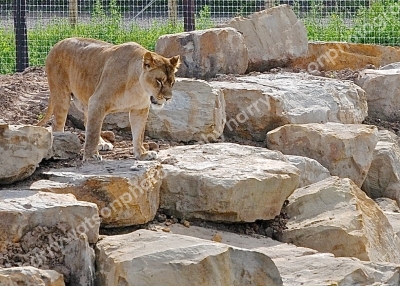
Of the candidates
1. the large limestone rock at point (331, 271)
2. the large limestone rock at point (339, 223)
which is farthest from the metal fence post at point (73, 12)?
the large limestone rock at point (331, 271)

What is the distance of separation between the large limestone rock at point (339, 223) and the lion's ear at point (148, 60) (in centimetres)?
154

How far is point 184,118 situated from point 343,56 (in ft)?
11.9

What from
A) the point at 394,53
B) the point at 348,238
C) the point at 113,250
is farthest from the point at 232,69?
the point at 113,250

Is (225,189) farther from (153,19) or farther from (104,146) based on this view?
(153,19)

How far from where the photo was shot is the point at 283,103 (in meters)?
8.69

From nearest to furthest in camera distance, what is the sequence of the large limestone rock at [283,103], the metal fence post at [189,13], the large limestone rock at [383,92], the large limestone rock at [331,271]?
the large limestone rock at [331,271] → the large limestone rock at [283,103] → the large limestone rock at [383,92] → the metal fence post at [189,13]

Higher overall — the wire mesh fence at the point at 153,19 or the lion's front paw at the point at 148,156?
the wire mesh fence at the point at 153,19

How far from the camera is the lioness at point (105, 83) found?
6.66m

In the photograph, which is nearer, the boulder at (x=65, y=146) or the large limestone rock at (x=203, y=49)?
the boulder at (x=65, y=146)

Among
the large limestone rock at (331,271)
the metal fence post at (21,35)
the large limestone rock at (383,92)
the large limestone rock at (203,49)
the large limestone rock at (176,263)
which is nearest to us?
the large limestone rock at (176,263)

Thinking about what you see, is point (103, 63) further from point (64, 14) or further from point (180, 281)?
point (64, 14)

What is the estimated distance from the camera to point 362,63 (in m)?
11.2

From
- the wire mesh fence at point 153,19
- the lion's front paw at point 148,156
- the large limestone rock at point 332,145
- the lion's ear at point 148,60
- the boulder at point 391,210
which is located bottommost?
the boulder at point 391,210

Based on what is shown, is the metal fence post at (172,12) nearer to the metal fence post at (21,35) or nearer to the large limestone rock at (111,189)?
the metal fence post at (21,35)
